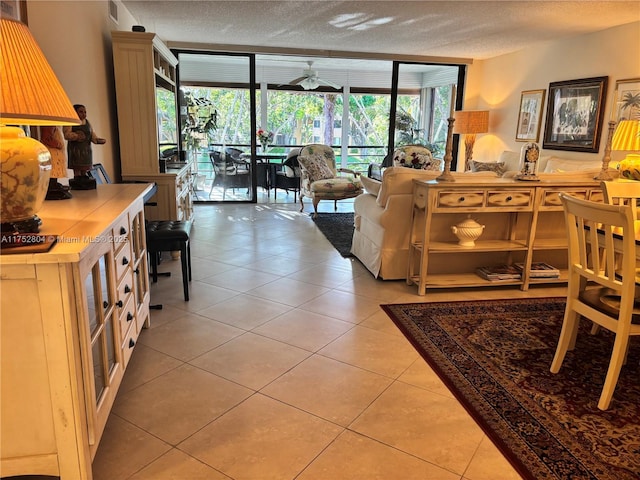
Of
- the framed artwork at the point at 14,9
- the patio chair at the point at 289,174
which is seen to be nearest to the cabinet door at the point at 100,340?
the framed artwork at the point at 14,9

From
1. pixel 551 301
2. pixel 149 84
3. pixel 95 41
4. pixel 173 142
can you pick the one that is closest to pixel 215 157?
pixel 173 142

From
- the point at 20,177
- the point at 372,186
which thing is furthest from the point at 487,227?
the point at 20,177

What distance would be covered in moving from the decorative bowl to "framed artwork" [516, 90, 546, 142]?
3.67 metres

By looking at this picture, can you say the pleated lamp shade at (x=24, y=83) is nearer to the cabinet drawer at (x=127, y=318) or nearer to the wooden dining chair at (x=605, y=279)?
the cabinet drawer at (x=127, y=318)

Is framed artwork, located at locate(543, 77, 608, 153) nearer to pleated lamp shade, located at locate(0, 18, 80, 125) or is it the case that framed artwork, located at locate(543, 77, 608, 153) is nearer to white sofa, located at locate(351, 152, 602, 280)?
white sofa, located at locate(351, 152, 602, 280)

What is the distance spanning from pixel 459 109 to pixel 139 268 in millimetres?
6876

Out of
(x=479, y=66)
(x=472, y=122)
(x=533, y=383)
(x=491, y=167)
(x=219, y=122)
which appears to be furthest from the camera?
(x=479, y=66)

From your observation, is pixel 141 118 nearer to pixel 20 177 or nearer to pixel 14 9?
pixel 14 9

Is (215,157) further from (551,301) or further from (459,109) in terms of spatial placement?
(551,301)

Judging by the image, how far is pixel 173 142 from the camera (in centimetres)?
534

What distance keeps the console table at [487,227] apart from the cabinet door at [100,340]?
2249mm

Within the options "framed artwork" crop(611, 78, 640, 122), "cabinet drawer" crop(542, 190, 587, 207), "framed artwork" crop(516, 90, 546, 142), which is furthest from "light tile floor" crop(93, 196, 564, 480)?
"framed artwork" crop(516, 90, 546, 142)

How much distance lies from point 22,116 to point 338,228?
4.50 m

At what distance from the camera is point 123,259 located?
2043mm
